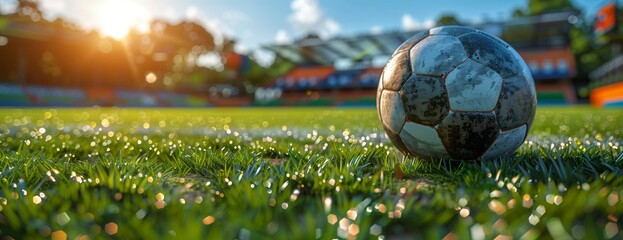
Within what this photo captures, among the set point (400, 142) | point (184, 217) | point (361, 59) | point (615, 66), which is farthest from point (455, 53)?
point (361, 59)

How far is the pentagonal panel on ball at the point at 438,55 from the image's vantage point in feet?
6.99

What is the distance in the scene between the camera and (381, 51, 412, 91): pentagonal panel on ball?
2.23 m

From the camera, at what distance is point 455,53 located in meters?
2.15

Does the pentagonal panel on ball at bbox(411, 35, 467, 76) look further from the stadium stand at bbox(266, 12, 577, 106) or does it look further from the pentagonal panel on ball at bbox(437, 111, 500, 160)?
the stadium stand at bbox(266, 12, 577, 106)

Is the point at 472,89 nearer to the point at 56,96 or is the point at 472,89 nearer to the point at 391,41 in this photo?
the point at 391,41

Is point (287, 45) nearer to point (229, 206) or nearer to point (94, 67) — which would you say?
point (94, 67)

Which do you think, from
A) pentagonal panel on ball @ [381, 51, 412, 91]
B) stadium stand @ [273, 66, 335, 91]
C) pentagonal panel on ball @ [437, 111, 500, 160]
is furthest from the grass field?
stadium stand @ [273, 66, 335, 91]

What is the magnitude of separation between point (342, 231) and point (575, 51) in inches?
1998

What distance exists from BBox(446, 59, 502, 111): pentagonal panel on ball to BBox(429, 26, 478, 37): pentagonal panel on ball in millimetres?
289

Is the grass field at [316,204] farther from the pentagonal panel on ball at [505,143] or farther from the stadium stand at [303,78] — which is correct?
the stadium stand at [303,78]

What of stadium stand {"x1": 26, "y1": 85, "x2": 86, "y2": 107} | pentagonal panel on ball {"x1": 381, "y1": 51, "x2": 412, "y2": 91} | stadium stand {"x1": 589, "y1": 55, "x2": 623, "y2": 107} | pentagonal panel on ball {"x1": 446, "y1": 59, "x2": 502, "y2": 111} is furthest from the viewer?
stadium stand {"x1": 26, "y1": 85, "x2": 86, "y2": 107}

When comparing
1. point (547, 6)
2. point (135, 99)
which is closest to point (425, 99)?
point (135, 99)

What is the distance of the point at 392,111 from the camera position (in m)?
2.32

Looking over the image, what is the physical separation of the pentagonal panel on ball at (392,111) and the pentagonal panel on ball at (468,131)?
232 mm
